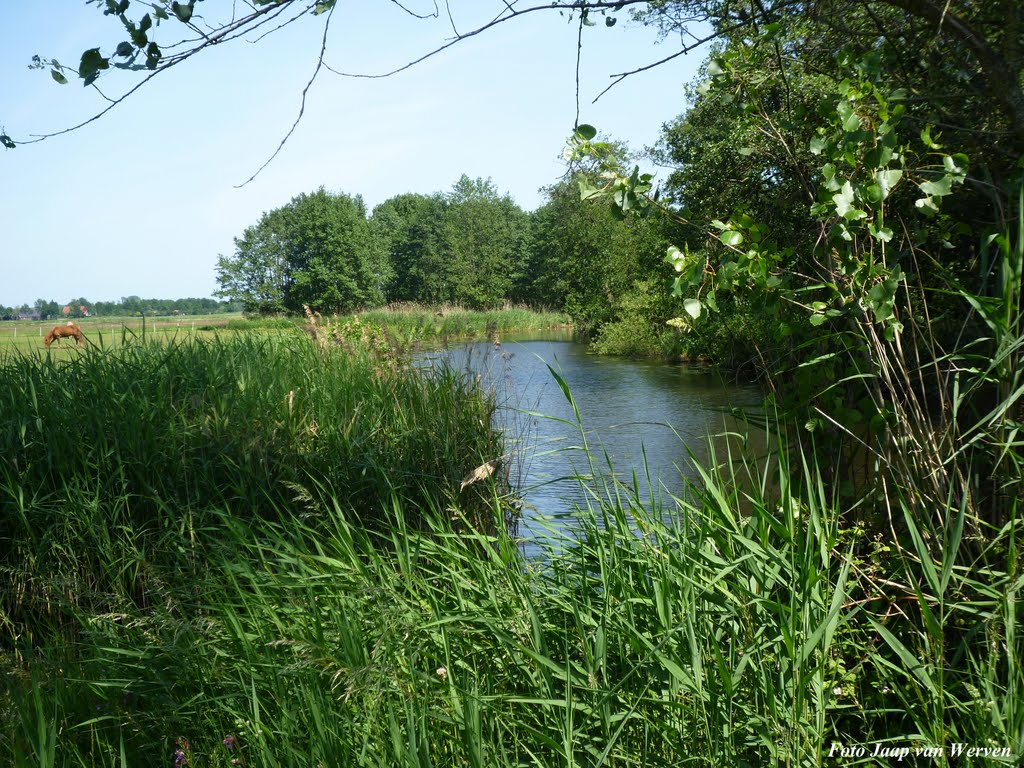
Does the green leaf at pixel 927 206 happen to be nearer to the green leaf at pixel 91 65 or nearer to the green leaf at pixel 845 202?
→ the green leaf at pixel 845 202

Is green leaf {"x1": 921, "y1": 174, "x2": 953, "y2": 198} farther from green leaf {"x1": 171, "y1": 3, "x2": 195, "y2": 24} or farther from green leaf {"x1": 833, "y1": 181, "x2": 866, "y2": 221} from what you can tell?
green leaf {"x1": 171, "y1": 3, "x2": 195, "y2": 24}

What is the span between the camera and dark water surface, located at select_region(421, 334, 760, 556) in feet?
13.5

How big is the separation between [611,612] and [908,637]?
1.00 m

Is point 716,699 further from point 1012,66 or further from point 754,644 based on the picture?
point 1012,66

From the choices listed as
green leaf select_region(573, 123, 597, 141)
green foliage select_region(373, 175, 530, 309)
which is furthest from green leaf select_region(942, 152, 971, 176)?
green foliage select_region(373, 175, 530, 309)

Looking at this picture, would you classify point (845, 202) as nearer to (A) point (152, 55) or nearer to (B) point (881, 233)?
(B) point (881, 233)

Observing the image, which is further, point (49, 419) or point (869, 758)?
point (49, 419)

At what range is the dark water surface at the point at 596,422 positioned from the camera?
4.11m

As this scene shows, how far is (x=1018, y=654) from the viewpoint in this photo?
1.99 m

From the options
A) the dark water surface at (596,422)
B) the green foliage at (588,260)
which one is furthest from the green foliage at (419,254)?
the dark water surface at (596,422)

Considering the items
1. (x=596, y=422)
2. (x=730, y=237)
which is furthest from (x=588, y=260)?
(x=730, y=237)

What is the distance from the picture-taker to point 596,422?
10203 mm

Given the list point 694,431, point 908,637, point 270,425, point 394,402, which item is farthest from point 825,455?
point 694,431

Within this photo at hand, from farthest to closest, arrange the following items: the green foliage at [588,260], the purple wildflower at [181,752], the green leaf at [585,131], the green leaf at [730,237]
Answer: the green foliage at [588,260]
the green leaf at [585,131]
the green leaf at [730,237]
the purple wildflower at [181,752]
